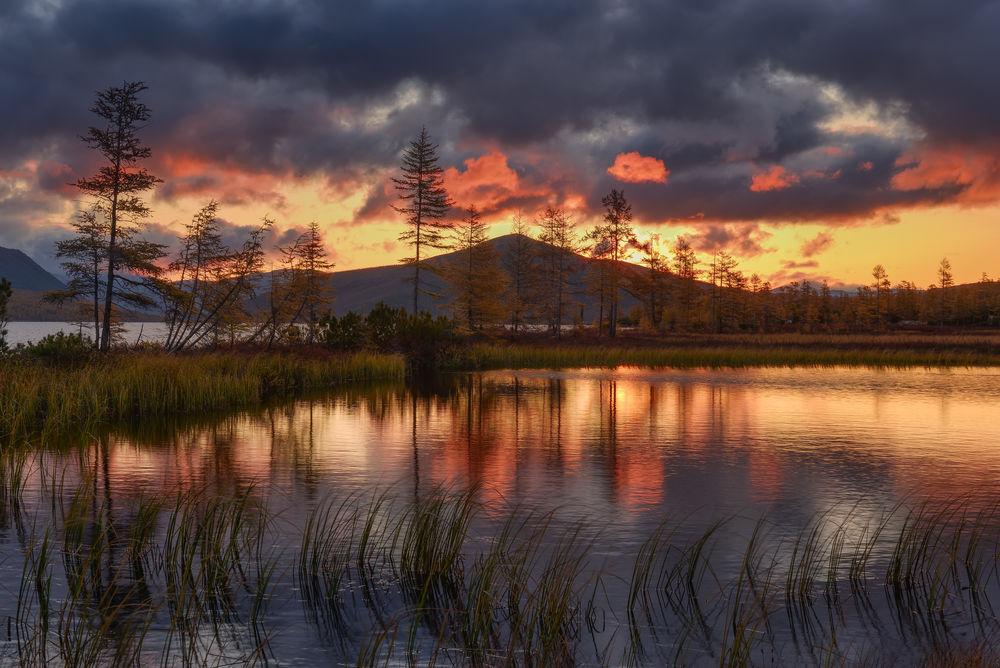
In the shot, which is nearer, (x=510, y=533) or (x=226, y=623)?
(x=226, y=623)

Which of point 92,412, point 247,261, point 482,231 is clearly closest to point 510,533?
point 92,412

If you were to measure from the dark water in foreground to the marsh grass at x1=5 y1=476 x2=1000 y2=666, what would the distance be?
40 millimetres

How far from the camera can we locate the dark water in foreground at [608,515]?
6004 millimetres

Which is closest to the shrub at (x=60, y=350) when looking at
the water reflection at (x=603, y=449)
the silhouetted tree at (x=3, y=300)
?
the silhouetted tree at (x=3, y=300)

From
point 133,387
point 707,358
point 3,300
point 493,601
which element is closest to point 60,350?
→ point 3,300

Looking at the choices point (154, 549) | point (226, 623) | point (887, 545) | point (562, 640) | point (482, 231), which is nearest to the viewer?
point (562, 640)

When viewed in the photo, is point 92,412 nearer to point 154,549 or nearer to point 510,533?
point 154,549

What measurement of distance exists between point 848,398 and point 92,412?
84.8 ft

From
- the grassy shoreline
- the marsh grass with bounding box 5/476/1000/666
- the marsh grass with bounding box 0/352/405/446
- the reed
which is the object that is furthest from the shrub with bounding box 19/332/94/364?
the reed

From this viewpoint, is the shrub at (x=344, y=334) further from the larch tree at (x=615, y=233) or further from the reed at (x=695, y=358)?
the larch tree at (x=615, y=233)

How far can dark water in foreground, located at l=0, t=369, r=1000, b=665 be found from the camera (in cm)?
600

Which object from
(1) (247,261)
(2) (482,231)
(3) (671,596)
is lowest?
(3) (671,596)

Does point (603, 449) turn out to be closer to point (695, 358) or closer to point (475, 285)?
point (695, 358)

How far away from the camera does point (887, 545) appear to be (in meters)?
8.70
